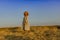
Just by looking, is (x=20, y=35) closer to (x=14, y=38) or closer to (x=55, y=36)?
(x=14, y=38)

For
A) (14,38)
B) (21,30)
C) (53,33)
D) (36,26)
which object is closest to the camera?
(14,38)

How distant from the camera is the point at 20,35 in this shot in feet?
36.6

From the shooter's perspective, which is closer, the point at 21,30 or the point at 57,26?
the point at 21,30

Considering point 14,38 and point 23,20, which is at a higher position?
point 23,20

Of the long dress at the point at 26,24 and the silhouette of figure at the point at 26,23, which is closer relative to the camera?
the silhouette of figure at the point at 26,23

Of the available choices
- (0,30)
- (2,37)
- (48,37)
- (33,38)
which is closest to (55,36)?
(48,37)

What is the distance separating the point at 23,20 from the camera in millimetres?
12773

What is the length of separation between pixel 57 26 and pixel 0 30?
13.4 feet

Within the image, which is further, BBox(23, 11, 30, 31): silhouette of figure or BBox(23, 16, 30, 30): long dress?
BBox(23, 16, 30, 30): long dress

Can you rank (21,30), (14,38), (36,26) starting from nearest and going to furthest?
(14,38)
(21,30)
(36,26)

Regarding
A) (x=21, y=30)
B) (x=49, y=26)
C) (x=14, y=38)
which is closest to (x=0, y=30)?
(x=21, y=30)

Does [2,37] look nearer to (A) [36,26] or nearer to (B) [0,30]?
(B) [0,30]

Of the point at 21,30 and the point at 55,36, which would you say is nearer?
the point at 55,36

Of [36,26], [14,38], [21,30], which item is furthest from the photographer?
[36,26]
